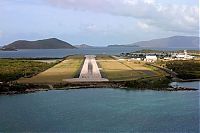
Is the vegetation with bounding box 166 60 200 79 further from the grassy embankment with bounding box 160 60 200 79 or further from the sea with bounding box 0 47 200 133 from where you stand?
the sea with bounding box 0 47 200 133

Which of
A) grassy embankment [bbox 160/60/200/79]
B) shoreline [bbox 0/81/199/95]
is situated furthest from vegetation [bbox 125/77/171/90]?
grassy embankment [bbox 160/60/200/79]

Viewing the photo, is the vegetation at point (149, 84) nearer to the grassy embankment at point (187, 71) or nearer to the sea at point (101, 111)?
the sea at point (101, 111)

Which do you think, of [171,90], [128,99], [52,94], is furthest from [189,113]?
[52,94]

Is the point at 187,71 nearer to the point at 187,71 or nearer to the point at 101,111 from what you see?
the point at 187,71

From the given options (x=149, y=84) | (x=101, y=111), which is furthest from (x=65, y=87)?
(x=101, y=111)

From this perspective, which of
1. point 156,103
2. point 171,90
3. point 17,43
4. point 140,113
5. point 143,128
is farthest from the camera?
point 17,43

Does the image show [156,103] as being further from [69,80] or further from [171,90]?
[69,80]

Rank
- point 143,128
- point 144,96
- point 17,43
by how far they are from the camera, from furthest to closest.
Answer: point 17,43 < point 144,96 < point 143,128

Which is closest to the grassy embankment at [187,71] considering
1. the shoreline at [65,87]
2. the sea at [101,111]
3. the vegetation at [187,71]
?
the vegetation at [187,71]
